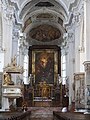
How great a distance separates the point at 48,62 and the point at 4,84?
22.5 metres

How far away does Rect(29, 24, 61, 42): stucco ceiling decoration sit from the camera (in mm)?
40219

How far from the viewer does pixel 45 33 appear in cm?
4056

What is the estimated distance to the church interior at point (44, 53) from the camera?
71.0ft

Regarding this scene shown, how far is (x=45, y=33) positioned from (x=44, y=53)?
2624 millimetres

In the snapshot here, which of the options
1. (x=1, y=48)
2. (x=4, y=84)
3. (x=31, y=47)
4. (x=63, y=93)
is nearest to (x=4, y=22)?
(x=1, y=48)

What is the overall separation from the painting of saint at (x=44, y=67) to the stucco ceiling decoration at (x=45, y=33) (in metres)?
1.89

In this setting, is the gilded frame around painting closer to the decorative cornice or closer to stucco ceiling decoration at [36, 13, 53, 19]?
stucco ceiling decoration at [36, 13, 53, 19]

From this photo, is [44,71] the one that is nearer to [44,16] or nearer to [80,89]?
[44,16]

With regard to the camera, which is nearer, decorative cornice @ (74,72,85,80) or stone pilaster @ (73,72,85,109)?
stone pilaster @ (73,72,85,109)

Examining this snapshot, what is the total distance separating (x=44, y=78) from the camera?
4047cm

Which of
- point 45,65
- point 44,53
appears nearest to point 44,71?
point 45,65

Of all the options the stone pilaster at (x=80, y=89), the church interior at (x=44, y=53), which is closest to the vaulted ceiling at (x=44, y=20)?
the church interior at (x=44, y=53)

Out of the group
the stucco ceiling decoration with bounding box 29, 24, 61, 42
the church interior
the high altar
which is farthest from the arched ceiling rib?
the high altar

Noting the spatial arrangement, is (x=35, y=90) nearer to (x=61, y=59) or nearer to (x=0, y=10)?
(x=61, y=59)
